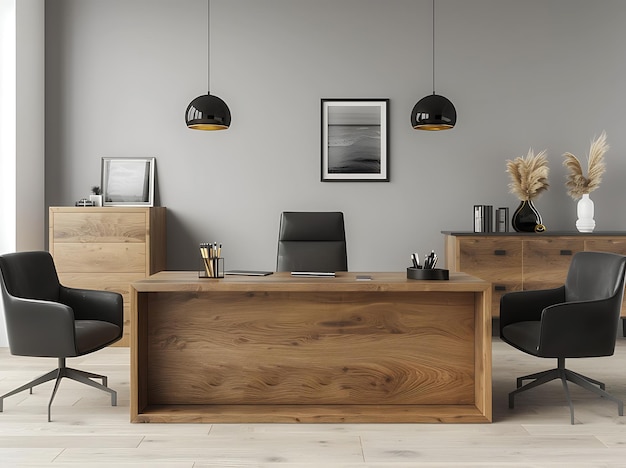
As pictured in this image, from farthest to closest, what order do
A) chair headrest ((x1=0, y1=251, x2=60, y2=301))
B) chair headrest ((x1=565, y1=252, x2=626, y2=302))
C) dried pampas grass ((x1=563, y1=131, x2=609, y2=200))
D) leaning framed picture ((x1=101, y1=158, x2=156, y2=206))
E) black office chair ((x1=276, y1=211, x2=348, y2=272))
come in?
leaning framed picture ((x1=101, y1=158, x2=156, y2=206)) < dried pampas grass ((x1=563, y1=131, x2=609, y2=200)) < black office chair ((x1=276, y1=211, x2=348, y2=272)) < chair headrest ((x1=0, y1=251, x2=60, y2=301)) < chair headrest ((x1=565, y1=252, x2=626, y2=302))

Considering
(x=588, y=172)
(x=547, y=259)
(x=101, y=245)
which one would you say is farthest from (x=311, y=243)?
(x=588, y=172)

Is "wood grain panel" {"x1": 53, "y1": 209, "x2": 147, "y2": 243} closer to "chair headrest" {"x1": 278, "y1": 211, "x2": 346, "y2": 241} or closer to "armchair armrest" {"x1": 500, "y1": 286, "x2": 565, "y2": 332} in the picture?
"chair headrest" {"x1": 278, "y1": 211, "x2": 346, "y2": 241}

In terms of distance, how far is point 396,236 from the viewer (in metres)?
5.77

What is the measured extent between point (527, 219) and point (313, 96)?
214cm

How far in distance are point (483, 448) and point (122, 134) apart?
4.17 metres

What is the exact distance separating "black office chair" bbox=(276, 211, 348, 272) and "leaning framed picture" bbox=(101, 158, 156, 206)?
5.58 ft

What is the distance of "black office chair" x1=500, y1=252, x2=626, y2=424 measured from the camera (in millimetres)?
3367

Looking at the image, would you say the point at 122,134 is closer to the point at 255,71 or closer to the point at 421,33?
the point at 255,71

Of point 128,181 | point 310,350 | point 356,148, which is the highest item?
point 356,148

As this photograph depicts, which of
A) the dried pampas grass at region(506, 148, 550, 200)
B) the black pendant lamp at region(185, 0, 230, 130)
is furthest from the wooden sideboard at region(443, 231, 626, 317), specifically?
the black pendant lamp at region(185, 0, 230, 130)

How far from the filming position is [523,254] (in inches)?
209

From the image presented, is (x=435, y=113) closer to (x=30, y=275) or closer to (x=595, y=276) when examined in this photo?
(x=595, y=276)

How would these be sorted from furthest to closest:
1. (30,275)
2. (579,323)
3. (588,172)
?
(588,172)
(30,275)
(579,323)

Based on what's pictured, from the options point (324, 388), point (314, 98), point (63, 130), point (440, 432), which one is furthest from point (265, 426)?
point (63, 130)
